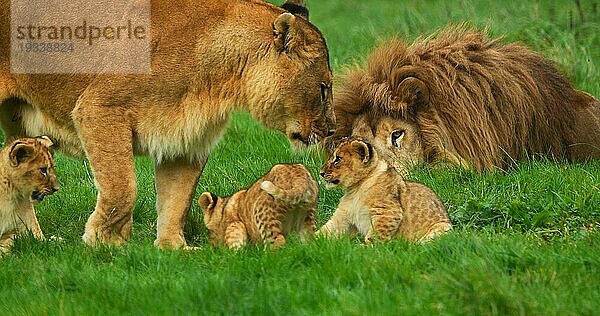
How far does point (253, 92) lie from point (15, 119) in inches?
55.6

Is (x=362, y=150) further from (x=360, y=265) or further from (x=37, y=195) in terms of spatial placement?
(x=37, y=195)

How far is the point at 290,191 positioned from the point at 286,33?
969 millimetres

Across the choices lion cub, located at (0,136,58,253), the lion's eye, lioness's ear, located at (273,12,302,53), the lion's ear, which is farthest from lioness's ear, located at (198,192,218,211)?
the lion's ear

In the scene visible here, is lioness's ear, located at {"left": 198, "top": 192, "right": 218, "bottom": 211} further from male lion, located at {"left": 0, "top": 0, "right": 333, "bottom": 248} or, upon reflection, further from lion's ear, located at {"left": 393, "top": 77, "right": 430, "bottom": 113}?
lion's ear, located at {"left": 393, "top": 77, "right": 430, "bottom": 113}

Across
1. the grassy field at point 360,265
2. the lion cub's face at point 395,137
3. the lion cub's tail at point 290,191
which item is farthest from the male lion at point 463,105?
the lion cub's tail at point 290,191

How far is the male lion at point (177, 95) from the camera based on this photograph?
A: 21.3 ft

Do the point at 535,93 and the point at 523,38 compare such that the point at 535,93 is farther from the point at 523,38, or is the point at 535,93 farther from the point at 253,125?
the point at 523,38

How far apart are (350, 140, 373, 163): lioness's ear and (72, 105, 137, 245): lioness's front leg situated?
1.27 metres

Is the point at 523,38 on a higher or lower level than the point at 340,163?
lower

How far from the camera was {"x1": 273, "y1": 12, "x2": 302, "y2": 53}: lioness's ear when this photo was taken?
663 centimetres

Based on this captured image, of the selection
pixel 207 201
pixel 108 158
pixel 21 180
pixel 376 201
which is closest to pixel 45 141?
pixel 21 180

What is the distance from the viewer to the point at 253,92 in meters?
6.79

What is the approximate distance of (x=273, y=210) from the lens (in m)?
6.41

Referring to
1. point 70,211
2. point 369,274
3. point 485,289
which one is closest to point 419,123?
point 70,211
